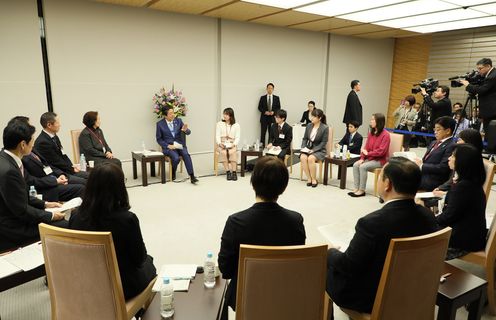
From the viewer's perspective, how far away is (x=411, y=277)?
62.7 inches

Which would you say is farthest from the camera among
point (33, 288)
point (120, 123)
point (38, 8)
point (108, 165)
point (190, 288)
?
point (120, 123)

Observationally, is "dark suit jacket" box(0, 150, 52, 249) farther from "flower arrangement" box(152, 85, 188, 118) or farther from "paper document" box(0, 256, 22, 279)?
"flower arrangement" box(152, 85, 188, 118)

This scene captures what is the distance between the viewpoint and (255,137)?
354 inches

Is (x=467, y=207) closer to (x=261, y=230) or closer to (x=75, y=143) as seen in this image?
(x=261, y=230)

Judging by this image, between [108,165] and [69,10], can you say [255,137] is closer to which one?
[69,10]

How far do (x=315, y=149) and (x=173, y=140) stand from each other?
245cm

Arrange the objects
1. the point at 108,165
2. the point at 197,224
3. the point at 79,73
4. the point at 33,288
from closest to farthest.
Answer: the point at 108,165
the point at 33,288
the point at 197,224
the point at 79,73

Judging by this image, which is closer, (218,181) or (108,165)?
(108,165)

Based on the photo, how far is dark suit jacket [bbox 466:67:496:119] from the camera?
211 inches

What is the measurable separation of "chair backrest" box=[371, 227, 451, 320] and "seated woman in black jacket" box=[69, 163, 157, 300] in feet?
4.06

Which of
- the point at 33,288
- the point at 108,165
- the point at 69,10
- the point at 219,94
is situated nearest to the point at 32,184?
the point at 33,288

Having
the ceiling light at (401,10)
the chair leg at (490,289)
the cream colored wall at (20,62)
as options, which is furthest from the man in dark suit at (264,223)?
the cream colored wall at (20,62)

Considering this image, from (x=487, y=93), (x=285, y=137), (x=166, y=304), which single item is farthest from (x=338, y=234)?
(x=487, y=93)

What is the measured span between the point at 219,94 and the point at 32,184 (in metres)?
5.25
